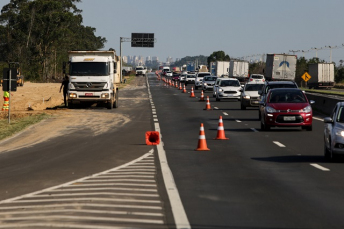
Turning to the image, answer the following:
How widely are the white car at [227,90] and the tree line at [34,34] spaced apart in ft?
192

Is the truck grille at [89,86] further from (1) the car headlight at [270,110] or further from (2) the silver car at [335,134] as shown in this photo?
(2) the silver car at [335,134]

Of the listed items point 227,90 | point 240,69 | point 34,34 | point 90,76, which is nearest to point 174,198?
point 90,76

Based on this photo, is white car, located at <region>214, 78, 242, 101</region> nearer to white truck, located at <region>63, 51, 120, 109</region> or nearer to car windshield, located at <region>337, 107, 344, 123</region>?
white truck, located at <region>63, 51, 120, 109</region>

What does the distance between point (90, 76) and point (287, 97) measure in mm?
15262

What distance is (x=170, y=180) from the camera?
1398cm

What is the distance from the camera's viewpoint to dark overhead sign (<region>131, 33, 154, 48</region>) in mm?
126812

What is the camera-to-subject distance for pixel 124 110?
41344 millimetres

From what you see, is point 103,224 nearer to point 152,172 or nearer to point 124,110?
point 152,172

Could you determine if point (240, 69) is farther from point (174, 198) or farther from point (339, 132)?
point (174, 198)

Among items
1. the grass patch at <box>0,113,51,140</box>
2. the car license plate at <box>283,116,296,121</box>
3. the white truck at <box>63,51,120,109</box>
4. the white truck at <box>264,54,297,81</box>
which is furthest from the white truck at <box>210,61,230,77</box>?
the car license plate at <box>283,116,296,121</box>

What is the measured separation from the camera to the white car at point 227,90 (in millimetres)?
51625

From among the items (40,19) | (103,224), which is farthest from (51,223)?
(40,19)

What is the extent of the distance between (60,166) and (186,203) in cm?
605

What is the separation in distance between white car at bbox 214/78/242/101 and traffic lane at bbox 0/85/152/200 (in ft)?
81.1
